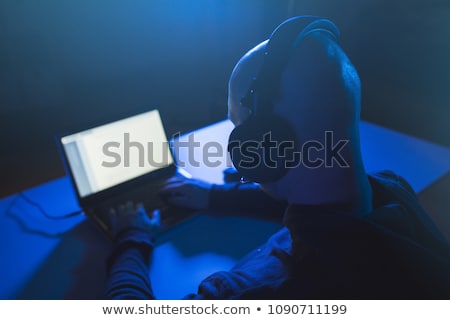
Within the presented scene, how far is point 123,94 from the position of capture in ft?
7.36

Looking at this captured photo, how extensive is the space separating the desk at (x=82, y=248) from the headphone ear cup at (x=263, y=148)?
0.27 meters

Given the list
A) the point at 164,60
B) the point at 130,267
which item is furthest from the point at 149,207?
the point at 164,60

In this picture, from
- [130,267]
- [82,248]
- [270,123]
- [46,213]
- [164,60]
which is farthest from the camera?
[164,60]

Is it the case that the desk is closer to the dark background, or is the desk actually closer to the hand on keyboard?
the hand on keyboard

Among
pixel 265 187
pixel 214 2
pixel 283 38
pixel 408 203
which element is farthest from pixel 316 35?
pixel 214 2

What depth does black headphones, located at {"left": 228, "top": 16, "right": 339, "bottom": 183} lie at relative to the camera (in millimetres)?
544

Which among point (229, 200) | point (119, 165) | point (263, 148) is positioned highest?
point (263, 148)

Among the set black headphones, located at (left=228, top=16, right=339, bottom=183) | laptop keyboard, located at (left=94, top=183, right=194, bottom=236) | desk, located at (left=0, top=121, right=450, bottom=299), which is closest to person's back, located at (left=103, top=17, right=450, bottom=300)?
black headphones, located at (left=228, top=16, right=339, bottom=183)

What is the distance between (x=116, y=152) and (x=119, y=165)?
0.12 feet

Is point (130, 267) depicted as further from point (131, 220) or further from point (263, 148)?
point (263, 148)

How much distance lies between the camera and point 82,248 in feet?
2.84

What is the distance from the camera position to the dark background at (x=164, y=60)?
1.84m

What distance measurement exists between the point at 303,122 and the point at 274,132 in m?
0.05
